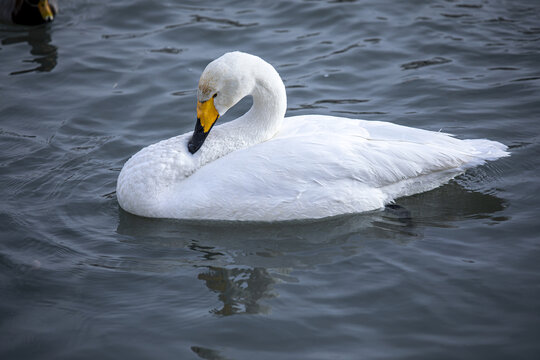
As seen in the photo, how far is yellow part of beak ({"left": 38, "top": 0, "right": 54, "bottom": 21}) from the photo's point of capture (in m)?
10.0

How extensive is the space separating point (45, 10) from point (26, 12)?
0.96 feet

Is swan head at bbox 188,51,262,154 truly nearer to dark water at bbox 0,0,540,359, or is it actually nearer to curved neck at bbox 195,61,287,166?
curved neck at bbox 195,61,287,166

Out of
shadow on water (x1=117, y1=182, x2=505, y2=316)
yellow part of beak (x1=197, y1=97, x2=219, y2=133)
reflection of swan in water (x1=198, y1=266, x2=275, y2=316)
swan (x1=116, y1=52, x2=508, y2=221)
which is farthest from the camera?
yellow part of beak (x1=197, y1=97, x2=219, y2=133)

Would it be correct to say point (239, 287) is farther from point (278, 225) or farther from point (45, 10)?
point (45, 10)

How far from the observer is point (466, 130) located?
24.3 feet

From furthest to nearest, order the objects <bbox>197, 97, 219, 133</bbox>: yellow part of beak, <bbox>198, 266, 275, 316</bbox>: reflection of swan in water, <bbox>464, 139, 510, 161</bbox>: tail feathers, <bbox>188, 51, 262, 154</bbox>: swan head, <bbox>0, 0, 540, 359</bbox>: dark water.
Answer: <bbox>464, 139, 510, 161</bbox>: tail feathers, <bbox>197, 97, 219, 133</bbox>: yellow part of beak, <bbox>188, 51, 262, 154</bbox>: swan head, <bbox>198, 266, 275, 316</bbox>: reflection of swan in water, <bbox>0, 0, 540, 359</bbox>: dark water

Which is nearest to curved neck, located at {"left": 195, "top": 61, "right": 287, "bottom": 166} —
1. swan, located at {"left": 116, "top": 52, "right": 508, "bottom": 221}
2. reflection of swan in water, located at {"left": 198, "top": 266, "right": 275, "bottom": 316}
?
swan, located at {"left": 116, "top": 52, "right": 508, "bottom": 221}

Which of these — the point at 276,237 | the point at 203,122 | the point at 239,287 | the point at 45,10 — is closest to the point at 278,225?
the point at 276,237

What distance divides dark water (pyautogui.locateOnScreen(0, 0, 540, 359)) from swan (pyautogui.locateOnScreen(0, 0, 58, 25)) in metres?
0.19

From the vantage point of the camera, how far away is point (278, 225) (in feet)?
18.8

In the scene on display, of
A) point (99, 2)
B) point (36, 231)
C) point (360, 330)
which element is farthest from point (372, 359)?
point (99, 2)

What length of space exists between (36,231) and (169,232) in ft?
3.98

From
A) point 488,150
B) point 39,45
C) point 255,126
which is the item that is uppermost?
point 39,45

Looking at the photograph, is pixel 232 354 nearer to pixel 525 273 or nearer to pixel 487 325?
pixel 487 325
